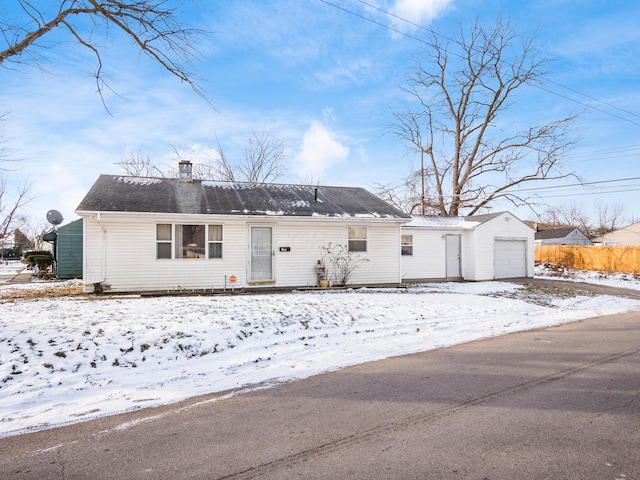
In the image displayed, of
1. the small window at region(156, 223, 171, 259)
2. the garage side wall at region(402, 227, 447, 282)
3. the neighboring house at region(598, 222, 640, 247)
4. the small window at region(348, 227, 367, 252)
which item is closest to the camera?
the small window at region(156, 223, 171, 259)

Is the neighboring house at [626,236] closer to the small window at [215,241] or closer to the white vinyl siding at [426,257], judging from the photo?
the white vinyl siding at [426,257]

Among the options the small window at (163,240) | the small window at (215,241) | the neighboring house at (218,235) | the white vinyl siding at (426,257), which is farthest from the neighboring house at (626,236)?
the small window at (163,240)

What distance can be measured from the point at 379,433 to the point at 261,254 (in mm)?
10574

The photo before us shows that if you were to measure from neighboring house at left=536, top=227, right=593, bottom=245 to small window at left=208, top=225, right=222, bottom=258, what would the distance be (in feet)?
156

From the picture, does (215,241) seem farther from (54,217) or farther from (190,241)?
(54,217)

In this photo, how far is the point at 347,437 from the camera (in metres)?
3.34

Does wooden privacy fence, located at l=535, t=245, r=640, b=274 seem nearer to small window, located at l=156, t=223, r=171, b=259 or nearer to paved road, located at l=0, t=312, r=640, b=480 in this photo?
paved road, located at l=0, t=312, r=640, b=480

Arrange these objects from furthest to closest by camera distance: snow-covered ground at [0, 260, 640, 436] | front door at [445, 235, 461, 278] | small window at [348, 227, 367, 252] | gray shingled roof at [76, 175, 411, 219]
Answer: front door at [445, 235, 461, 278]
small window at [348, 227, 367, 252]
gray shingled roof at [76, 175, 411, 219]
snow-covered ground at [0, 260, 640, 436]

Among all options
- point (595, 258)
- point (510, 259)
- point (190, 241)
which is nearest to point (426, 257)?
point (510, 259)

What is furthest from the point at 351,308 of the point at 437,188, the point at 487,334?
the point at 437,188

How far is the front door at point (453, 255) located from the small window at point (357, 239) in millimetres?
5549

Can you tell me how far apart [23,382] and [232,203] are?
956 centimetres

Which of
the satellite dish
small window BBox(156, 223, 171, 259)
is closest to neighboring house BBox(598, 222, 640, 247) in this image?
small window BBox(156, 223, 171, 259)

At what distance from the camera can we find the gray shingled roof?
12398 millimetres
